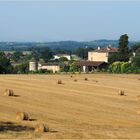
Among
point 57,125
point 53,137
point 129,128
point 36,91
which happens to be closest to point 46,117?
→ point 57,125

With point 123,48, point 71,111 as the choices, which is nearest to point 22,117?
point 71,111

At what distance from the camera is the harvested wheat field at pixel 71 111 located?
891 inches

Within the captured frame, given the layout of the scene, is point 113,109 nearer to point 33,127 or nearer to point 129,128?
point 129,128

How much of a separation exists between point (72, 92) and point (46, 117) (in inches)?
523

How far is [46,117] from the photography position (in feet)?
92.0

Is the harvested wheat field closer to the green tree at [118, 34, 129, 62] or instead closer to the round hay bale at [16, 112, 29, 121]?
the round hay bale at [16, 112, 29, 121]

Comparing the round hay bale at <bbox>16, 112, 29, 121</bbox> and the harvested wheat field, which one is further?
the round hay bale at <bbox>16, 112, 29, 121</bbox>

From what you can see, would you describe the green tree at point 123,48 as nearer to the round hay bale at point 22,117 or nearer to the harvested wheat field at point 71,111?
the harvested wheat field at point 71,111

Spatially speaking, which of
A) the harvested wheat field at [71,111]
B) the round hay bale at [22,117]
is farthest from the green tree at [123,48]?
the round hay bale at [22,117]

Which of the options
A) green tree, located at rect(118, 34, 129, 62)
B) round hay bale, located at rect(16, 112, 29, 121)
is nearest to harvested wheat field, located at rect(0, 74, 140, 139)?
round hay bale, located at rect(16, 112, 29, 121)

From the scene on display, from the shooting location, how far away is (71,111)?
3088 cm

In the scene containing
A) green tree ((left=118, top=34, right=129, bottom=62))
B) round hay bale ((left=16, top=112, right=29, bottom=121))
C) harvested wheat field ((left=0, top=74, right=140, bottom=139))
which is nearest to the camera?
harvested wheat field ((left=0, top=74, right=140, bottom=139))

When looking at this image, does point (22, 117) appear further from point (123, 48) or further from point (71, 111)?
point (123, 48)

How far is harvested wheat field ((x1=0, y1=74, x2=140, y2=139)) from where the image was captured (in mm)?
22641
